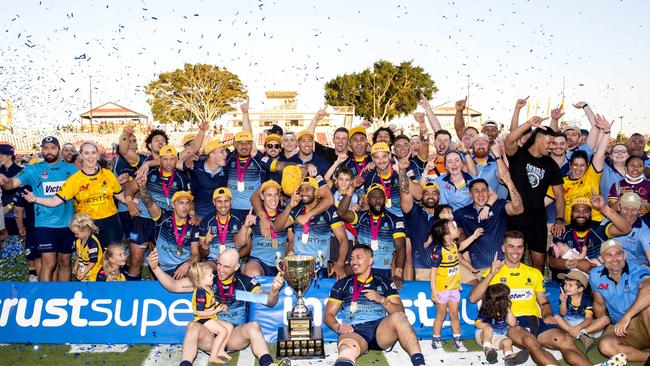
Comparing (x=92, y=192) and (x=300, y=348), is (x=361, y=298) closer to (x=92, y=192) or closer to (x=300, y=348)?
(x=300, y=348)

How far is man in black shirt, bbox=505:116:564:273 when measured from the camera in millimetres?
7594

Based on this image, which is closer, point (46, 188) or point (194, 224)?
point (194, 224)

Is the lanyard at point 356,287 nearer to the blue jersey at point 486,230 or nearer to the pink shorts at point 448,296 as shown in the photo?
the pink shorts at point 448,296

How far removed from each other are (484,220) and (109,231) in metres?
4.92

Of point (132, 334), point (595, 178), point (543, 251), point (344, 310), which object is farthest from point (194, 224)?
point (595, 178)

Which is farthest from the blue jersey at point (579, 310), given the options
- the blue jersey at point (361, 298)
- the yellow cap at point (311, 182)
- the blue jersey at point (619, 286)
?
the yellow cap at point (311, 182)

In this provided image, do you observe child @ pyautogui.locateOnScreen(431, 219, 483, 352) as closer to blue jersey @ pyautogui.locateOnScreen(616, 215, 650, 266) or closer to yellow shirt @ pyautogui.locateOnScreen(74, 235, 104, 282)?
blue jersey @ pyautogui.locateOnScreen(616, 215, 650, 266)

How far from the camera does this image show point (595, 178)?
27.3 ft

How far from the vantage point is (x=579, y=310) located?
21.0 feet

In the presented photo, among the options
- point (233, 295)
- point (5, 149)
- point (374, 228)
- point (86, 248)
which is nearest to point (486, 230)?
point (374, 228)

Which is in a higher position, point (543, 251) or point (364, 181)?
point (364, 181)

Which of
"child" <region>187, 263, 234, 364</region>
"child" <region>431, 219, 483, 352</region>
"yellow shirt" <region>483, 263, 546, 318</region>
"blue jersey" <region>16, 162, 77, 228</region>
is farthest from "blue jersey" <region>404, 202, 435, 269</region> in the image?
"blue jersey" <region>16, 162, 77, 228</region>

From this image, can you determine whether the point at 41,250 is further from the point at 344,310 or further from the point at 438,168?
the point at 438,168

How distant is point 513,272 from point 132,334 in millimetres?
4244
